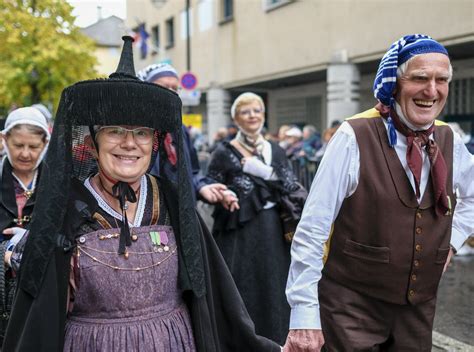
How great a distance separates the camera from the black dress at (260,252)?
4422 millimetres

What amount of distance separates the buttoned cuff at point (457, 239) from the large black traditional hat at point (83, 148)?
1491 mm

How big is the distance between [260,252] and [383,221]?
2.07m

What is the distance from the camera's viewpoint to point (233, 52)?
749 inches

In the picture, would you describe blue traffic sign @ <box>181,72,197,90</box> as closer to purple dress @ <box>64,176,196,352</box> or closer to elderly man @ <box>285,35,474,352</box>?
elderly man @ <box>285,35,474,352</box>

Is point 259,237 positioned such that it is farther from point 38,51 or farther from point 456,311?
point 38,51

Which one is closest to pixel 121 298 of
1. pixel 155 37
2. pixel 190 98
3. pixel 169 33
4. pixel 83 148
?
pixel 83 148

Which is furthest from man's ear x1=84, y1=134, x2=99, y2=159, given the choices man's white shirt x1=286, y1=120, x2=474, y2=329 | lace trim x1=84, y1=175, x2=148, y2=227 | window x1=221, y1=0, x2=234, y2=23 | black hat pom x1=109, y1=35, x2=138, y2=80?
window x1=221, y1=0, x2=234, y2=23

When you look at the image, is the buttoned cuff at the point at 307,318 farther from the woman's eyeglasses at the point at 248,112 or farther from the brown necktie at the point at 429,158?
the woman's eyeglasses at the point at 248,112

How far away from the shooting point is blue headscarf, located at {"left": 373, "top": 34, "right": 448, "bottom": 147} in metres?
2.51

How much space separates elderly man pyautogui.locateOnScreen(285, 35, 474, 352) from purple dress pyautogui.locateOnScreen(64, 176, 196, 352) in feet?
2.02

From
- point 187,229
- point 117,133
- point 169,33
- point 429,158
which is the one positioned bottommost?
point 187,229

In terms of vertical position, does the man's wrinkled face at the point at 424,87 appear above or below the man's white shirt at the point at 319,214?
above

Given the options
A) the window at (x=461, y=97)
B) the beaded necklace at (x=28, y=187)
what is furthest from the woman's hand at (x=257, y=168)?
the window at (x=461, y=97)

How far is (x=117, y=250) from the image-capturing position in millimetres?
2082
